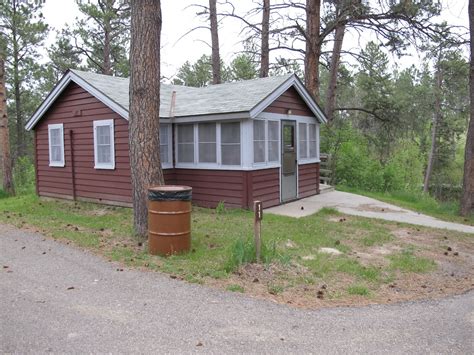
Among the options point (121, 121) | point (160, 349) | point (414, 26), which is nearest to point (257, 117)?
point (121, 121)

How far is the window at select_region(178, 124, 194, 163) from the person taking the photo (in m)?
10.8

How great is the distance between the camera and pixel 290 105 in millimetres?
11352

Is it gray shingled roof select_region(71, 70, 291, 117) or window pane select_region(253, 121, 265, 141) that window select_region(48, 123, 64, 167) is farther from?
window pane select_region(253, 121, 265, 141)

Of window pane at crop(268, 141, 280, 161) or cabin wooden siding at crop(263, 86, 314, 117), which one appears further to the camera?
cabin wooden siding at crop(263, 86, 314, 117)

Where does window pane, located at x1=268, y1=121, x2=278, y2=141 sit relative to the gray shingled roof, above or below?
below

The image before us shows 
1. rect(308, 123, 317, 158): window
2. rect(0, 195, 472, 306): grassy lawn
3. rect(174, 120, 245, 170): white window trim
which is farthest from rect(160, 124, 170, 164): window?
rect(308, 123, 317, 158): window

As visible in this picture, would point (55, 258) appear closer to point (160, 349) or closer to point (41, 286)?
point (41, 286)

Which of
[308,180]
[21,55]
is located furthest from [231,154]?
[21,55]

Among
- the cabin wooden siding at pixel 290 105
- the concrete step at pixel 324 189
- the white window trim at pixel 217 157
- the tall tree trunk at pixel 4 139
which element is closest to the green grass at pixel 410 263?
the white window trim at pixel 217 157

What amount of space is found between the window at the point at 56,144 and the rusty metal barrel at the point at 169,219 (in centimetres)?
743

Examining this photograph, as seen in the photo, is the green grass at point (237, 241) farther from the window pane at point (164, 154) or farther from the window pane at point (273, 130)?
the window pane at point (273, 130)

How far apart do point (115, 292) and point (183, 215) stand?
5.56ft

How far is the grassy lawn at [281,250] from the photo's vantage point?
503 cm

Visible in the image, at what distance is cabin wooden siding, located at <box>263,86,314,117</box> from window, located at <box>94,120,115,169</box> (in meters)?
4.05
